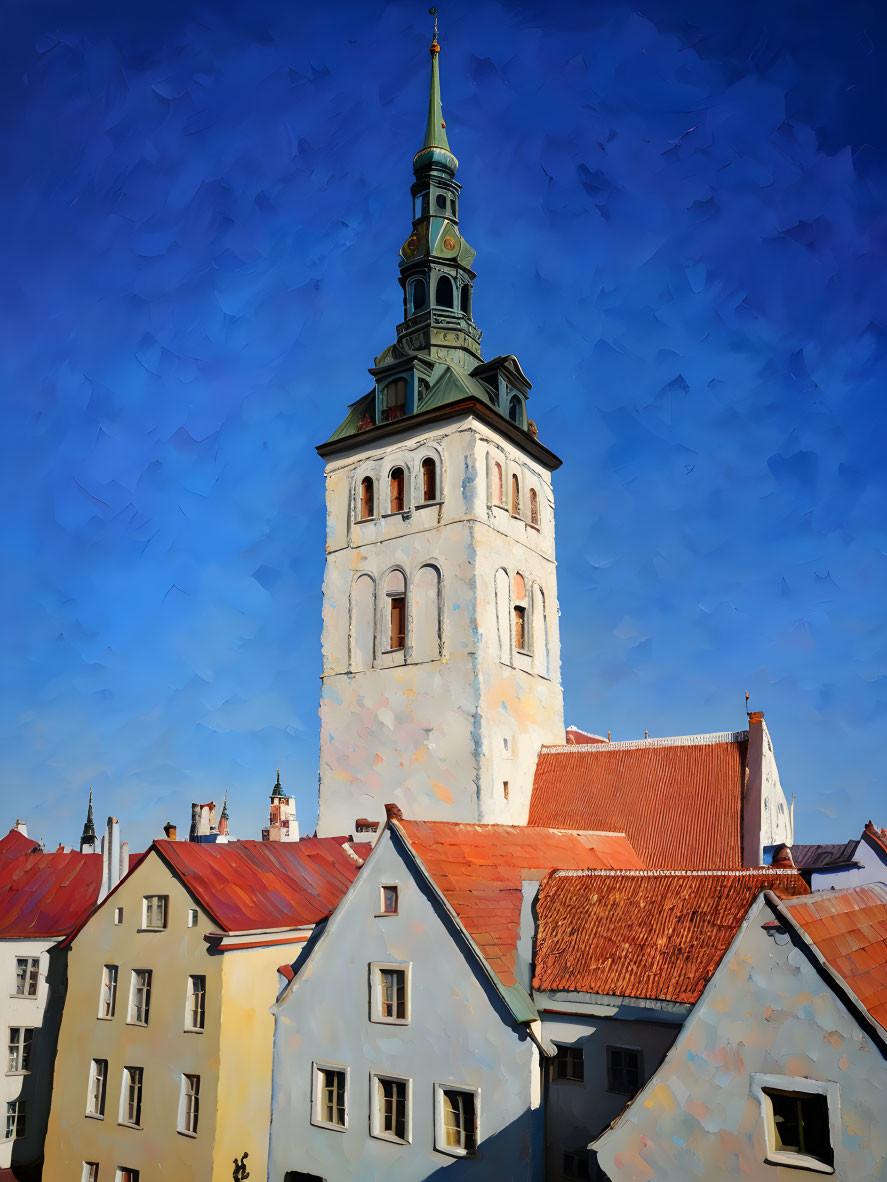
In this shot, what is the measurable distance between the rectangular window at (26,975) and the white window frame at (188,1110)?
34.4ft

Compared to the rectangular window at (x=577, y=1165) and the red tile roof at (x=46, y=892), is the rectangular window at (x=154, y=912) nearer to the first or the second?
the red tile roof at (x=46, y=892)

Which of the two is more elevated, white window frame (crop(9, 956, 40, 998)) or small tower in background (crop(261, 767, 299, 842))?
small tower in background (crop(261, 767, 299, 842))

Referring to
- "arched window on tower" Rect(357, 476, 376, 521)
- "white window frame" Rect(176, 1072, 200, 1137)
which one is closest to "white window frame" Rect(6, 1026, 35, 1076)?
"white window frame" Rect(176, 1072, 200, 1137)

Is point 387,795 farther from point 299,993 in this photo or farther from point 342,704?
point 299,993

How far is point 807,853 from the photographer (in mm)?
38812

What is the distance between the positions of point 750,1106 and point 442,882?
8.95m

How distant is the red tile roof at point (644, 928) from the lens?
1853 centimetres

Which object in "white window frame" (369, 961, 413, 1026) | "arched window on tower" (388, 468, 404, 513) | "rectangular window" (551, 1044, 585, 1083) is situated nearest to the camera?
"rectangular window" (551, 1044, 585, 1083)

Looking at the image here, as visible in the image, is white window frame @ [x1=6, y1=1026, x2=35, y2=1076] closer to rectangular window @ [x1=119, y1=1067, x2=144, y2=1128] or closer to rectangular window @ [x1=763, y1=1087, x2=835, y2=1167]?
rectangular window @ [x1=119, y1=1067, x2=144, y2=1128]

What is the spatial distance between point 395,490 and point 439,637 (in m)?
7.52

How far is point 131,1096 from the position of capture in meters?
28.6

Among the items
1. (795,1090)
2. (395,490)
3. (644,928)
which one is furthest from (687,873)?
(395,490)

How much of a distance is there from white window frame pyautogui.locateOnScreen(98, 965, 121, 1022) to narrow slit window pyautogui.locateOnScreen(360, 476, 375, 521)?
21.4 m

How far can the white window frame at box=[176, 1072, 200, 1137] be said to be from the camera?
1054 inches
